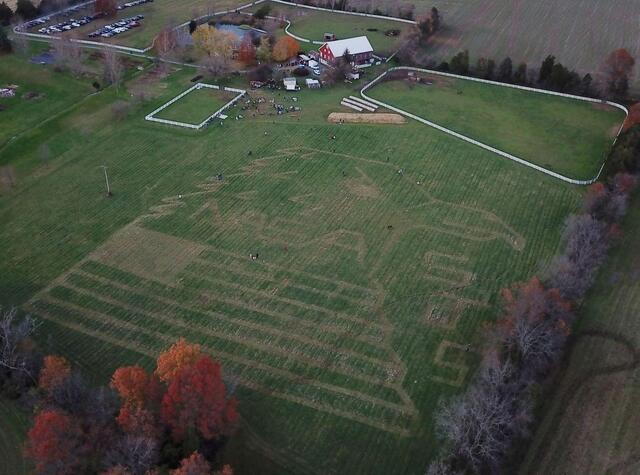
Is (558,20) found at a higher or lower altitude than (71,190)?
higher

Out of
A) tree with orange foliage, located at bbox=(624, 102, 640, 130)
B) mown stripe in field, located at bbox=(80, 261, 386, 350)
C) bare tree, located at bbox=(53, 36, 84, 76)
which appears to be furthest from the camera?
bare tree, located at bbox=(53, 36, 84, 76)

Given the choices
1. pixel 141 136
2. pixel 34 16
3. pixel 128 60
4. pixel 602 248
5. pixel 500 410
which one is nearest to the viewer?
pixel 500 410

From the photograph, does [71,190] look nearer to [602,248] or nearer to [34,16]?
[602,248]

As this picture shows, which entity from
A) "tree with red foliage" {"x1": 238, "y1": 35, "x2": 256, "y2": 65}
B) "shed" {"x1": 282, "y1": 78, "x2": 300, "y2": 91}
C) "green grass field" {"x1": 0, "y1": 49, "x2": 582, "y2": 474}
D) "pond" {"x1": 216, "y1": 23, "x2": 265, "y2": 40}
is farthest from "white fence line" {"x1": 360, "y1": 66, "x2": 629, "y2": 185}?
"pond" {"x1": 216, "y1": 23, "x2": 265, "y2": 40}

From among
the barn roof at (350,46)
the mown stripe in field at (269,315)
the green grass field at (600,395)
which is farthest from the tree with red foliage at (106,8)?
the green grass field at (600,395)

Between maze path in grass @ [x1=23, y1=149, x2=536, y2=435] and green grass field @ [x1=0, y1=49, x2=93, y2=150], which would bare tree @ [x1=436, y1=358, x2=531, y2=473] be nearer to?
maze path in grass @ [x1=23, y1=149, x2=536, y2=435]

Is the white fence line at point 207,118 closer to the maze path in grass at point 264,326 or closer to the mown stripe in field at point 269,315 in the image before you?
the maze path in grass at point 264,326

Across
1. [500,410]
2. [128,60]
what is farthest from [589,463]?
[128,60]
